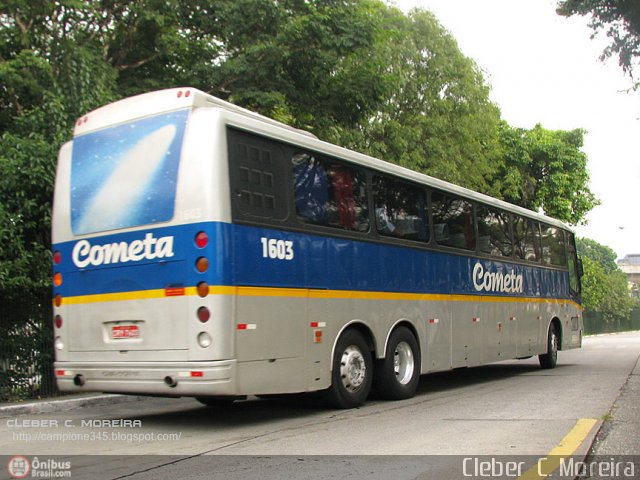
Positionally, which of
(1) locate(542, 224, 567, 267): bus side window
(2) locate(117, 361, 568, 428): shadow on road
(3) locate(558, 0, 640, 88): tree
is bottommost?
(2) locate(117, 361, 568, 428): shadow on road

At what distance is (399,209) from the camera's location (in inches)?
412

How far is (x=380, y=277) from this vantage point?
9.78 meters

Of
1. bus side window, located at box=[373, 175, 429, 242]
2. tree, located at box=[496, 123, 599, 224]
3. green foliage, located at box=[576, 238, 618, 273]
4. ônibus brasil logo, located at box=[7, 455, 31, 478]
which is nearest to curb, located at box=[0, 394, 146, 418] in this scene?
ônibus brasil logo, located at box=[7, 455, 31, 478]

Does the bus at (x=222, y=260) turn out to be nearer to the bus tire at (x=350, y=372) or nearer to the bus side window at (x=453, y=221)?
the bus tire at (x=350, y=372)

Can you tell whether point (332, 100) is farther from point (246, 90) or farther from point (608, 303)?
point (608, 303)

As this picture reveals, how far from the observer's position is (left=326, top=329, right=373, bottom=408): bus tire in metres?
8.79

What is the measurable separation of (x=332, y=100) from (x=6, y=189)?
7729 millimetres

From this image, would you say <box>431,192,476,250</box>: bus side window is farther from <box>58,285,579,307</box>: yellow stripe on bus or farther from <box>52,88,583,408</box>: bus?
<box>58,285,579,307</box>: yellow stripe on bus

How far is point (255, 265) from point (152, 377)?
1.57 meters

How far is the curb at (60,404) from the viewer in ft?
29.9

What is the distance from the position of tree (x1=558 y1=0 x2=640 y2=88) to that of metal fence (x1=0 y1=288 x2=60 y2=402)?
9.83 metres

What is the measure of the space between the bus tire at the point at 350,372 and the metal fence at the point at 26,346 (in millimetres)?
4862

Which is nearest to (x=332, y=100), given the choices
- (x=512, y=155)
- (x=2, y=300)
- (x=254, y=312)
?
(x=2, y=300)

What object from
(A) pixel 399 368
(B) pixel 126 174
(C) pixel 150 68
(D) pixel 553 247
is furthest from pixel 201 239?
(D) pixel 553 247
